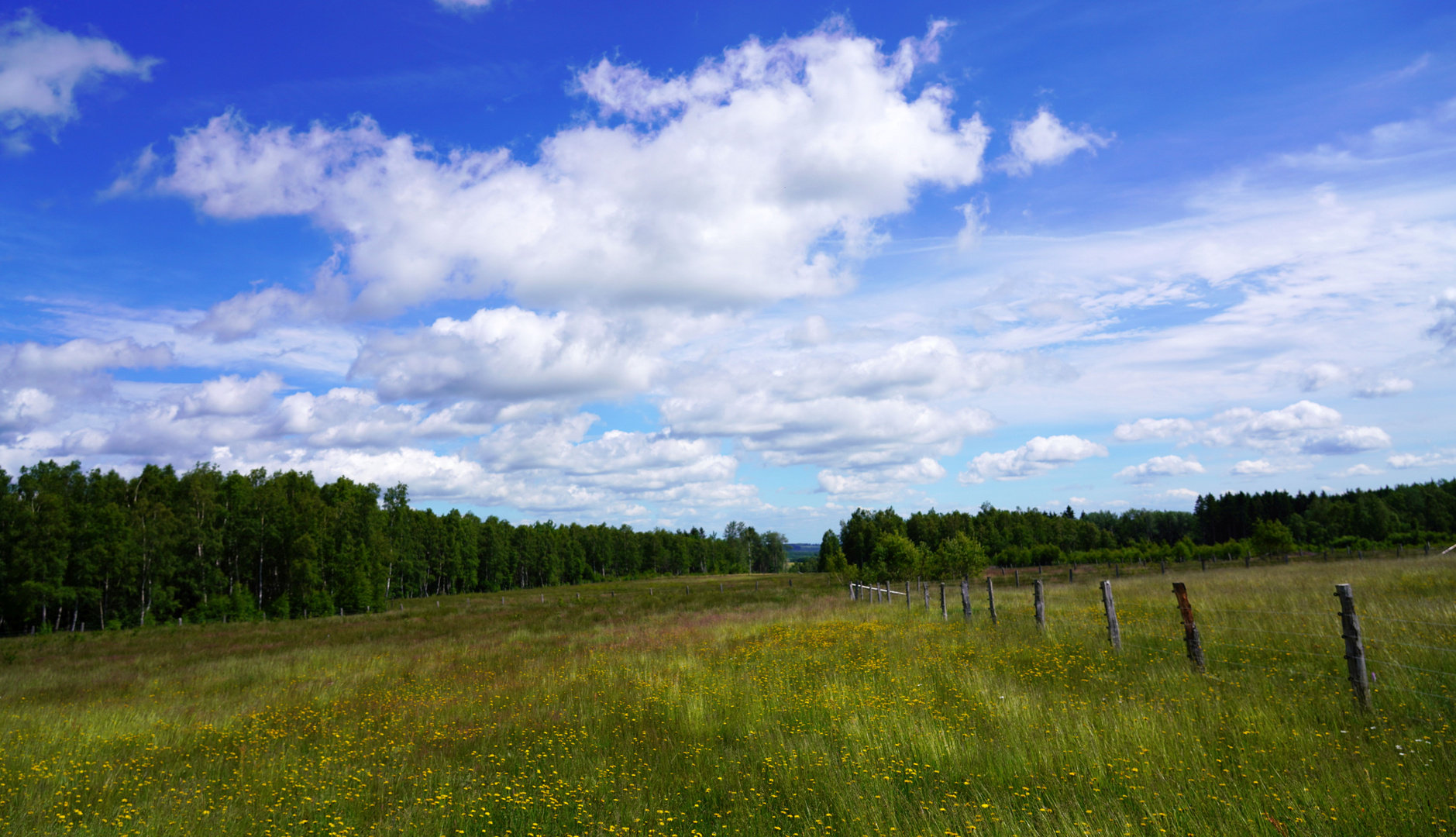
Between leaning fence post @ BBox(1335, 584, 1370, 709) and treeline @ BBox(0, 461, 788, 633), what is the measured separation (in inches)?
2640

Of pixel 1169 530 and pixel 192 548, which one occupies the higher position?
pixel 192 548

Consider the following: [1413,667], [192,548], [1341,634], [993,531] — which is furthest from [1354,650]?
[993,531]

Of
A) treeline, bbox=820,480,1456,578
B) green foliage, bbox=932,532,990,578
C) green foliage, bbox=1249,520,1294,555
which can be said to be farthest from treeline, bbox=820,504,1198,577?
green foliage, bbox=932,532,990,578

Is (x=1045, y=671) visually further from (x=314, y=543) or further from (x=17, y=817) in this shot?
(x=314, y=543)

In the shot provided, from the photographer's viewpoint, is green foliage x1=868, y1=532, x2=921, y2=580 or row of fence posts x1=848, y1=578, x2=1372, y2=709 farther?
green foliage x1=868, y1=532, x2=921, y2=580

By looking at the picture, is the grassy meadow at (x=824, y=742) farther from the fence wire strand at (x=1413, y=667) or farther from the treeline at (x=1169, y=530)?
the treeline at (x=1169, y=530)

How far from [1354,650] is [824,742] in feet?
21.0

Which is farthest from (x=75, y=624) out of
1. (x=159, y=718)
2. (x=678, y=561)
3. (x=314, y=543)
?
(x=678, y=561)

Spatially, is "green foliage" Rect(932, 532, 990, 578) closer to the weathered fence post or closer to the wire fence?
the wire fence

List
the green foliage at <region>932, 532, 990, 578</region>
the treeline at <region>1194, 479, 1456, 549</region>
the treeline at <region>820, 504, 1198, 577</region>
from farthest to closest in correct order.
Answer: the treeline at <region>820, 504, 1198, 577</region> → the treeline at <region>1194, 479, 1456, 549</region> → the green foliage at <region>932, 532, 990, 578</region>

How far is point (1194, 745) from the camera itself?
6.91 meters

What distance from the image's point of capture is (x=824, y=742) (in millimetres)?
8242

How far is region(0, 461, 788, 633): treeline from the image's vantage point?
50.1 m

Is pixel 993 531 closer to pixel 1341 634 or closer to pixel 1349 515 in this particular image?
pixel 1349 515
